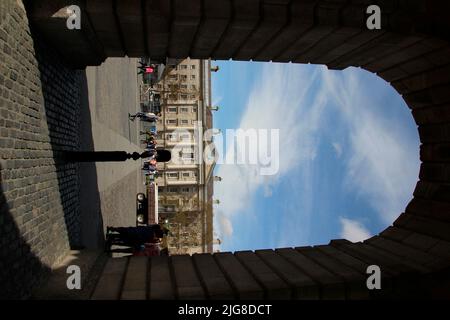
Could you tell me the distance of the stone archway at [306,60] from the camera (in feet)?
25.2

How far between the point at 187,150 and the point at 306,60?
63.7m

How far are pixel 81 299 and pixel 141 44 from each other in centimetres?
638

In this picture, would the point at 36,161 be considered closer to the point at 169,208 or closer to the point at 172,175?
the point at 172,175

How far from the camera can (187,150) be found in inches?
2918

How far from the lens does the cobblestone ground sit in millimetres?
7129

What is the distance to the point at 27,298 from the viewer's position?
7.05m

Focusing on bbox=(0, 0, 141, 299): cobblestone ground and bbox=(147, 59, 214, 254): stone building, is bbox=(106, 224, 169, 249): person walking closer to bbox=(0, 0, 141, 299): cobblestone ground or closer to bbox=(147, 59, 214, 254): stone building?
bbox=(0, 0, 141, 299): cobblestone ground

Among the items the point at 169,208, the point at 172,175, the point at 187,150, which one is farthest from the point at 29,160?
the point at 169,208

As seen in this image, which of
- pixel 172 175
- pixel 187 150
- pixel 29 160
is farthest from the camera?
pixel 172 175

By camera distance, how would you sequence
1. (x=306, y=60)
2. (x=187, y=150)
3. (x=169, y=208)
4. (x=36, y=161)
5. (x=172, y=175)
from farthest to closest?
(x=172, y=175), (x=169, y=208), (x=187, y=150), (x=306, y=60), (x=36, y=161)

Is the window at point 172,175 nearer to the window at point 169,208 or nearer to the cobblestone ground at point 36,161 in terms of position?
the window at point 169,208

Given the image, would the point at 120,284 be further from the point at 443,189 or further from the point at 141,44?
the point at 443,189

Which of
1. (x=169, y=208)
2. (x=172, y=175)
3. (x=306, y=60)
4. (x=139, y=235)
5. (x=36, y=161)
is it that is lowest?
(x=169, y=208)

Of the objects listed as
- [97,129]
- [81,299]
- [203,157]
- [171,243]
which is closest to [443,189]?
[81,299]
